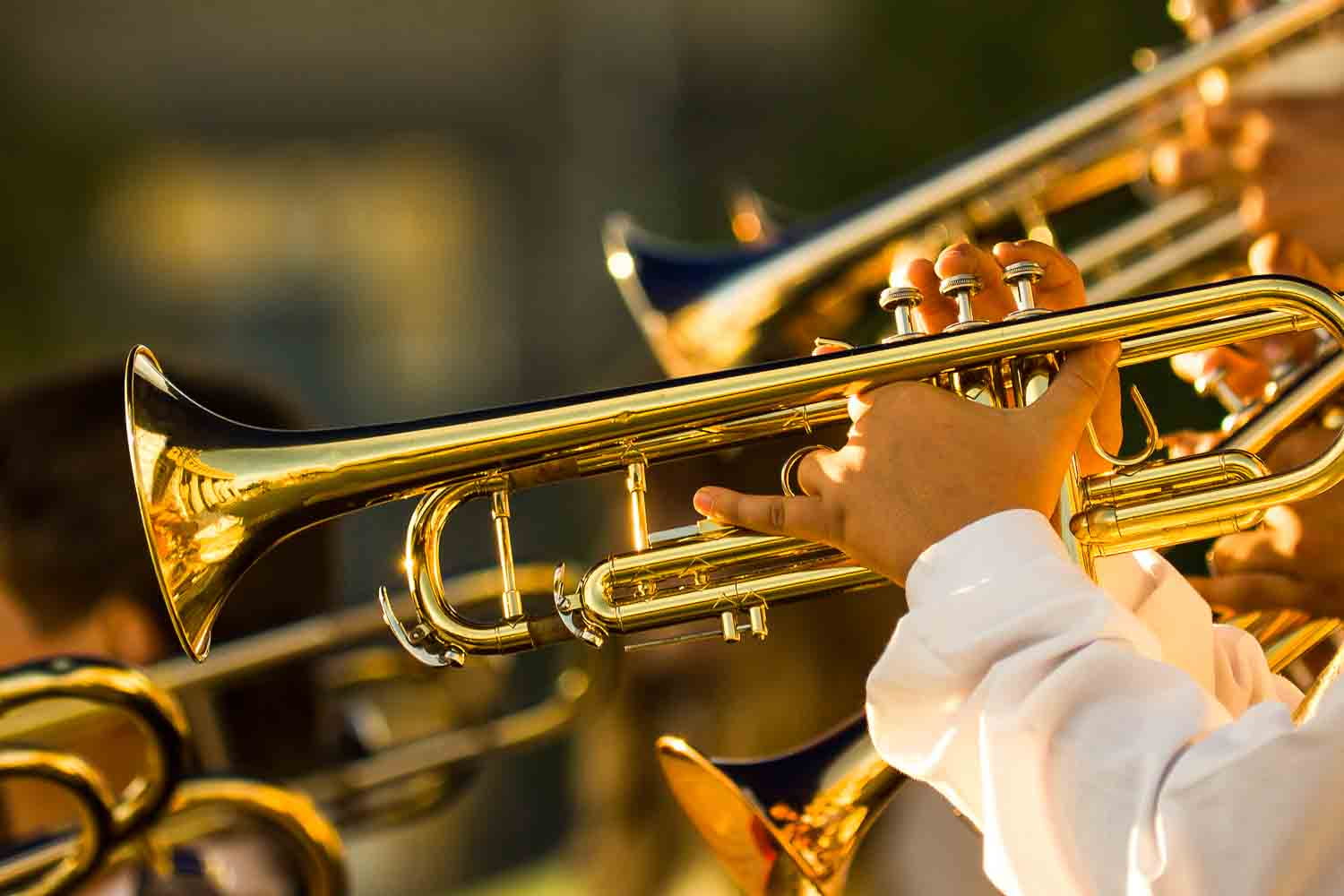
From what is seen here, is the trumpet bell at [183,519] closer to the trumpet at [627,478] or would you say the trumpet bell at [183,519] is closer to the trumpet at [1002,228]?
the trumpet at [627,478]

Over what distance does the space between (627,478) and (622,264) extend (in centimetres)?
116

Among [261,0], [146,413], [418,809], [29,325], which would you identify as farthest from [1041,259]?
[261,0]

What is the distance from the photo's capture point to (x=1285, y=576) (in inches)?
60.7

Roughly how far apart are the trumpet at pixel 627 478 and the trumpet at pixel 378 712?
0.79m

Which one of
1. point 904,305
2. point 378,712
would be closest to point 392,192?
point 378,712

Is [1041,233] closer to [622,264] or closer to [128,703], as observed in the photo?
[622,264]

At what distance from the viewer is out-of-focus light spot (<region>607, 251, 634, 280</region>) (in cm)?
245

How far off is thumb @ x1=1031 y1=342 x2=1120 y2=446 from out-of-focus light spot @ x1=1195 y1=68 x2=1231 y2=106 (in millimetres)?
1135

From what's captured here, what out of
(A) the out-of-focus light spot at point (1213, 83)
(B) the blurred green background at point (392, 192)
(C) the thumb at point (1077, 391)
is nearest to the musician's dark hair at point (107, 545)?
(C) the thumb at point (1077, 391)

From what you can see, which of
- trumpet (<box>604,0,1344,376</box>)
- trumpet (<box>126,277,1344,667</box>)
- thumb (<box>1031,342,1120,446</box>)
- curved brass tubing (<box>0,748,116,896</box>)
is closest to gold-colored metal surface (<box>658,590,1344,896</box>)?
trumpet (<box>126,277,1344,667</box>)

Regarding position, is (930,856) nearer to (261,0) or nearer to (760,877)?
(760,877)

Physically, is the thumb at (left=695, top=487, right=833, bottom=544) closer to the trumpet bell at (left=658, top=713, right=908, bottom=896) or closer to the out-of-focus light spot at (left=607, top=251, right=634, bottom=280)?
the trumpet bell at (left=658, top=713, right=908, bottom=896)

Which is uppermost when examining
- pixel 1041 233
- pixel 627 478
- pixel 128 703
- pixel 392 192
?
pixel 392 192

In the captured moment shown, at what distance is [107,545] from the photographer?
223 cm
